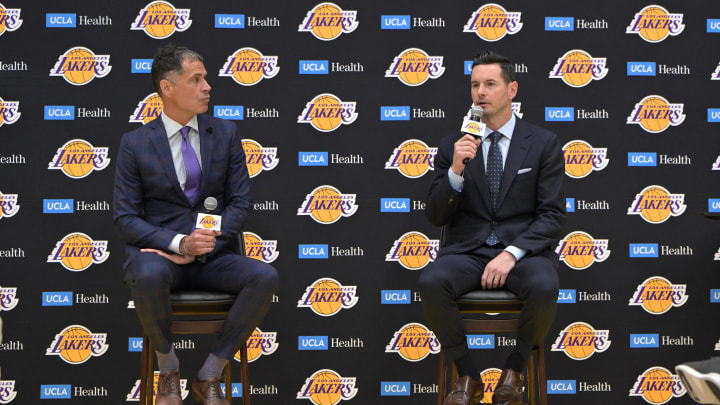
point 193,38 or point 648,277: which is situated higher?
point 193,38

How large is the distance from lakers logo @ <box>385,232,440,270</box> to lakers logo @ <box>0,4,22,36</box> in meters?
2.51

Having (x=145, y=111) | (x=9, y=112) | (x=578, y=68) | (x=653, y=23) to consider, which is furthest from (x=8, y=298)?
(x=653, y=23)

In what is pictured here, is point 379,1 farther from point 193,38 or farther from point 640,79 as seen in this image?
point 640,79

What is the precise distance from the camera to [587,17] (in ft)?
13.3

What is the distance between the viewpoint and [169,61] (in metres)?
3.34

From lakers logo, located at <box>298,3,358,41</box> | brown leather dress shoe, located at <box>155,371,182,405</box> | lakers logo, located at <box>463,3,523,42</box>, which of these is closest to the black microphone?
lakers logo, located at <box>463,3,523,42</box>

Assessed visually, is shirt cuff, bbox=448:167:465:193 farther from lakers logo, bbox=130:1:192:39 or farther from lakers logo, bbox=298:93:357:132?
lakers logo, bbox=130:1:192:39

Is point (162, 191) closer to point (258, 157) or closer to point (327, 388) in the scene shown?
point (258, 157)

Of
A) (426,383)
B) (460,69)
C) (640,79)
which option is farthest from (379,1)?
(426,383)

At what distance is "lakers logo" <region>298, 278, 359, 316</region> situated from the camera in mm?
4031

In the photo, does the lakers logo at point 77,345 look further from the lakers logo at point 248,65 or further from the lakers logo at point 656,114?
the lakers logo at point 656,114

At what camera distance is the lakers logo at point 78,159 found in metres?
3.97

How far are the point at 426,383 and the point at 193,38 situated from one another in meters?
2.41

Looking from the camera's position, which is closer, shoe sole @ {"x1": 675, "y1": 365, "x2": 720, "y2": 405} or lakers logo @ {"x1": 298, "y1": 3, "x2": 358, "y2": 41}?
shoe sole @ {"x1": 675, "y1": 365, "x2": 720, "y2": 405}
